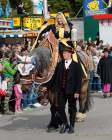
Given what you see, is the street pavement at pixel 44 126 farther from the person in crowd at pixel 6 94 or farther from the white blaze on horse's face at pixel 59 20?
the white blaze on horse's face at pixel 59 20

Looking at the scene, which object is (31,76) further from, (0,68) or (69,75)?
(0,68)

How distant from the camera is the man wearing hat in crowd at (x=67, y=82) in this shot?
33.6 feet

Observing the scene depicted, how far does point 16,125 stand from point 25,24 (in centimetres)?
2534

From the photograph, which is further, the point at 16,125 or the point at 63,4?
the point at 63,4

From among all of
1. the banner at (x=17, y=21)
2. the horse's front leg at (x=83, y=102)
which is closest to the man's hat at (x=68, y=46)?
the horse's front leg at (x=83, y=102)

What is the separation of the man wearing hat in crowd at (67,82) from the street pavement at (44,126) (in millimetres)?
361

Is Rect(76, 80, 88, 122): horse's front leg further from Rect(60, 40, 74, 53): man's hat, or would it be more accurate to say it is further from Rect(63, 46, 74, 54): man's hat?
Rect(63, 46, 74, 54): man's hat

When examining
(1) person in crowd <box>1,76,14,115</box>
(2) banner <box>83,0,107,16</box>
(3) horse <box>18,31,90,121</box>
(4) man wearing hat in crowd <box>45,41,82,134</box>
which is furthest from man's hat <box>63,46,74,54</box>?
Result: (2) banner <box>83,0,107,16</box>

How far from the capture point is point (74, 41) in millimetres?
Result: 10789

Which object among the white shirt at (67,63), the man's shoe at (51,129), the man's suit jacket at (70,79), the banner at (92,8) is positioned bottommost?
the man's shoe at (51,129)

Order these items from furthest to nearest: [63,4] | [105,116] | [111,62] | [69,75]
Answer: [63,4] < [111,62] < [105,116] < [69,75]

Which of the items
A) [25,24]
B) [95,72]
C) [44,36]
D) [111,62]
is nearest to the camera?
[44,36]

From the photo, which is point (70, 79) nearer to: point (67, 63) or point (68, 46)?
point (67, 63)

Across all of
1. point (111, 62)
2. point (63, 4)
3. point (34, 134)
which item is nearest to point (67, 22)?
point (34, 134)
